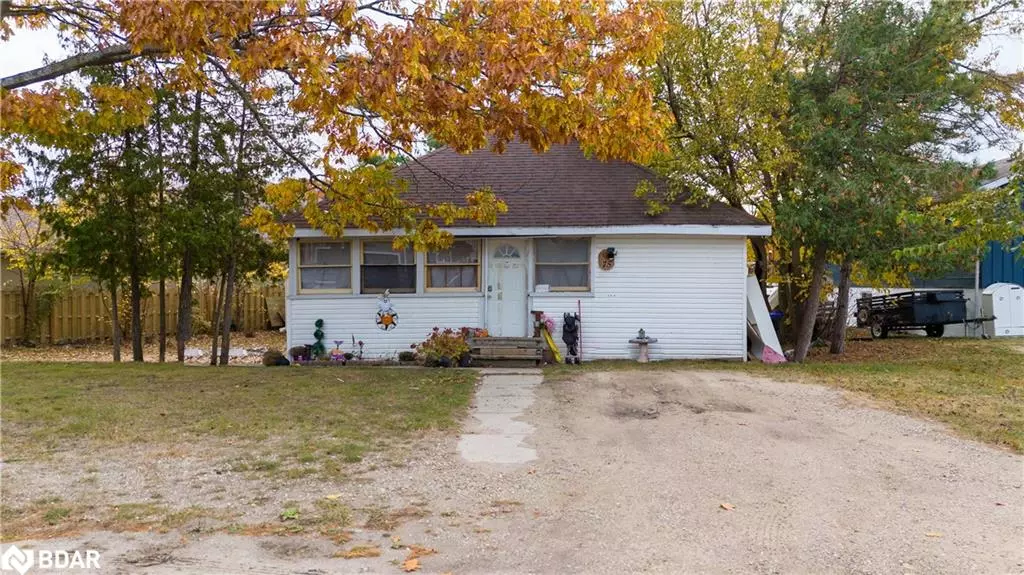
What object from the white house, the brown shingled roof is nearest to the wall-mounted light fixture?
the white house

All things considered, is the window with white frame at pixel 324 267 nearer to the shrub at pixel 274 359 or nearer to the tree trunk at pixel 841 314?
the shrub at pixel 274 359

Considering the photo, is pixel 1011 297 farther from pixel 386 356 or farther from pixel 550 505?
pixel 550 505

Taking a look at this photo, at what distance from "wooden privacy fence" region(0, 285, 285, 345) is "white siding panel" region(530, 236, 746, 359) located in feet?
37.6

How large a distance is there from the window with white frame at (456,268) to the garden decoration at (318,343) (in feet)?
7.38

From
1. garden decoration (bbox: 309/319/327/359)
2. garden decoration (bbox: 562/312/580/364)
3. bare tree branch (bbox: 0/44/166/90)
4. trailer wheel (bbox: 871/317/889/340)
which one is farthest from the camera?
trailer wheel (bbox: 871/317/889/340)

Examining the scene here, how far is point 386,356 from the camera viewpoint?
572 inches

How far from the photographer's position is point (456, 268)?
48.2 feet

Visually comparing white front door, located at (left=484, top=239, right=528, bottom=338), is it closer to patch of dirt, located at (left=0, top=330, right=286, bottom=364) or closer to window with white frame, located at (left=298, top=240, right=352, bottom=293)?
window with white frame, located at (left=298, top=240, right=352, bottom=293)

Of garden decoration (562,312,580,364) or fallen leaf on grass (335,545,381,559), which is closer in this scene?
fallen leaf on grass (335,545,381,559)

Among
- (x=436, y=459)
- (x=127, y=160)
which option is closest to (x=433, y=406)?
(x=436, y=459)

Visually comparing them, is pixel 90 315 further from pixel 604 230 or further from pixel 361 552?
pixel 361 552

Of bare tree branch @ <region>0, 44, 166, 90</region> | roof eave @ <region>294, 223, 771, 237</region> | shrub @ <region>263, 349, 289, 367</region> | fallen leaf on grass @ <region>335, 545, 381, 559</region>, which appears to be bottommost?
fallen leaf on grass @ <region>335, 545, 381, 559</region>

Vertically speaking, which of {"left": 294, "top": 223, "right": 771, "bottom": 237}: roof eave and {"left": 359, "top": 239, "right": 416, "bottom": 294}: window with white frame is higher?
{"left": 294, "top": 223, "right": 771, "bottom": 237}: roof eave

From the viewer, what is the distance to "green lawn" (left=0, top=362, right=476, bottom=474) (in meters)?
7.05
